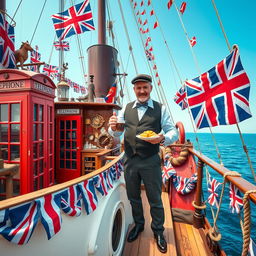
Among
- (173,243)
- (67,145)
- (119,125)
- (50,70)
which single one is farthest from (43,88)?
(50,70)

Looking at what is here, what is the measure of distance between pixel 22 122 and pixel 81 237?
86.0 inches

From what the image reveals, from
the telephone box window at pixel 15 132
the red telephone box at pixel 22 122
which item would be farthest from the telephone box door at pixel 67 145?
the telephone box window at pixel 15 132

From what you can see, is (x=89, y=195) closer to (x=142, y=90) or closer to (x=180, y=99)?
(x=142, y=90)

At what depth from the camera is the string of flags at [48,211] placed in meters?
0.82

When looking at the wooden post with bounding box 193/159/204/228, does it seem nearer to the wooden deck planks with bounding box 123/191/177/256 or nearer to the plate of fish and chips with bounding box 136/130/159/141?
the wooden deck planks with bounding box 123/191/177/256

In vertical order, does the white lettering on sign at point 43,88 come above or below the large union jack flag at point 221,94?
above

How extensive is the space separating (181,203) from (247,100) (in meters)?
2.24

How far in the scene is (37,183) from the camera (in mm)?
2791

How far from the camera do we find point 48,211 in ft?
3.27

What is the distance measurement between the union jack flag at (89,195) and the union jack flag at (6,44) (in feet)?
9.96

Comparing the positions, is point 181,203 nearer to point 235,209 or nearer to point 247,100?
point 235,209

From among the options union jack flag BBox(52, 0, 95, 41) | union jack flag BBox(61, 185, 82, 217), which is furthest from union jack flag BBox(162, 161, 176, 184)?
union jack flag BBox(52, 0, 95, 41)

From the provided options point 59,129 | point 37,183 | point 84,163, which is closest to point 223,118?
point 37,183

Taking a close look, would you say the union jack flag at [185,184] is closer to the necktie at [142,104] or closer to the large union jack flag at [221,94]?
the large union jack flag at [221,94]
